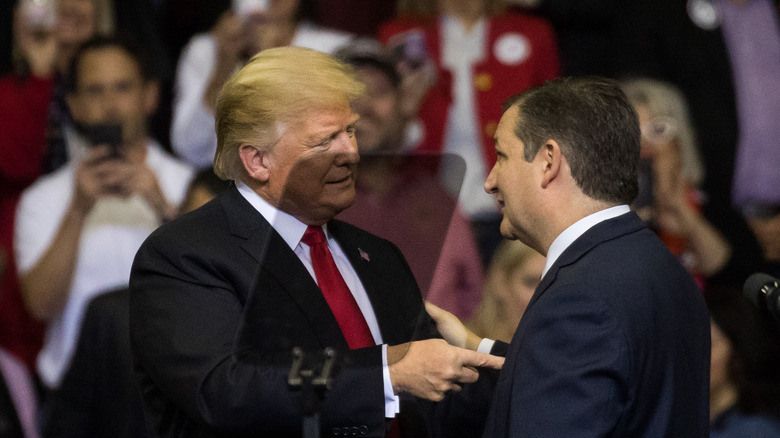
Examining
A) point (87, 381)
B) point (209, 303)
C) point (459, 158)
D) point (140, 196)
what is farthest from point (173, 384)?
point (140, 196)

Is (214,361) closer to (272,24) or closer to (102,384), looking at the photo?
(102,384)

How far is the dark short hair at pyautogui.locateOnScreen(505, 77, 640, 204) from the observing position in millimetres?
1480

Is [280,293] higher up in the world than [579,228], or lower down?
lower down

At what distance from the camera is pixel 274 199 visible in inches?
63.2

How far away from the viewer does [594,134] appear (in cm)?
148

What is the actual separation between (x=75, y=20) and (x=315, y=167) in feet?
8.60

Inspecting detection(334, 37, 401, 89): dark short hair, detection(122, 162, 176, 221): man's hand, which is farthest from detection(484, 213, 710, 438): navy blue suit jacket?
detection(122, 162, 176, 221): man's hand

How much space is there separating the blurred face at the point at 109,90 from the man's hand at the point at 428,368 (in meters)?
2.38

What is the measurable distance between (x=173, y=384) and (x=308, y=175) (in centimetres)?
40

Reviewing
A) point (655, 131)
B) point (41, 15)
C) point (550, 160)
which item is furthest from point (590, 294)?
point (41, 15)

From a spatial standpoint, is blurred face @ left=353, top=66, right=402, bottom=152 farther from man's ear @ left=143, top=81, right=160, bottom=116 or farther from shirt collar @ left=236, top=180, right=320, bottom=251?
shirt collar @ left=236, top=180, right=320, bottom=251

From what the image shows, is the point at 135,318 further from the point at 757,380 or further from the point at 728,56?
the point at 728,56

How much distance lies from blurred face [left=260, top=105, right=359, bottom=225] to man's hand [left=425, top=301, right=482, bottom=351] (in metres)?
0.23

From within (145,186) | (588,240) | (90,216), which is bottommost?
(90,216)
